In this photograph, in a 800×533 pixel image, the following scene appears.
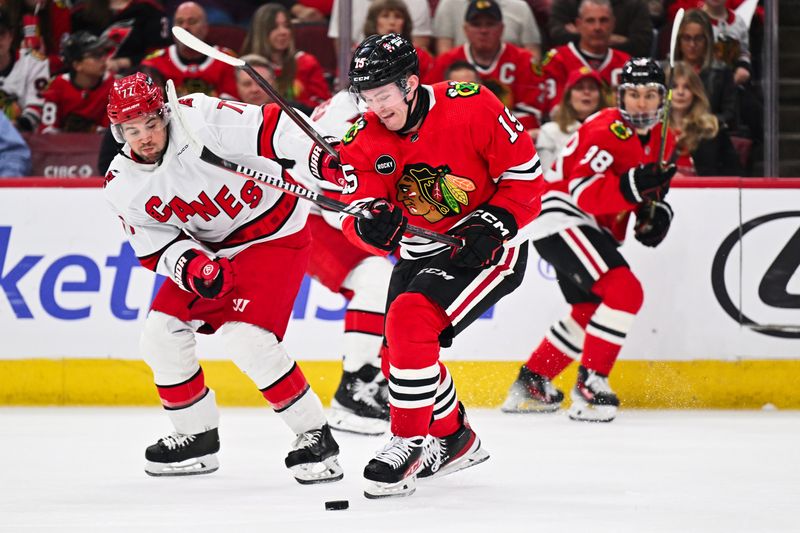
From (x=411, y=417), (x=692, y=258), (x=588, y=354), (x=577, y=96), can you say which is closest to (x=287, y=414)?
(x=411, y=417)

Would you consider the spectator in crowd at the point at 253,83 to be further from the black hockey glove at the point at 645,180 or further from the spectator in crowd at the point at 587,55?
the black hockey glove at the point at 645,180

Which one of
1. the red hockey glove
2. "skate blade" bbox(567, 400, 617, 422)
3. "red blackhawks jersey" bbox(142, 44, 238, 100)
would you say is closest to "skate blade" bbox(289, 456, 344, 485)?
the red hockey glove

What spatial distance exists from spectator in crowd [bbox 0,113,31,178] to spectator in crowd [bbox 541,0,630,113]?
7.76 feet

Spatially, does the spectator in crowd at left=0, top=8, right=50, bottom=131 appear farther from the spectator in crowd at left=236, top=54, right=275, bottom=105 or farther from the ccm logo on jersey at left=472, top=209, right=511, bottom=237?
the ccm logo on jersey at left=472, top=209, right=511, bottom=237

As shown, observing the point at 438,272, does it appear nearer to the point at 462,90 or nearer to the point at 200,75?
the point at 462,90

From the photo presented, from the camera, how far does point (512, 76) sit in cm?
589

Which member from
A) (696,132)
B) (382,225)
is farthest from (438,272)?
(696,132)

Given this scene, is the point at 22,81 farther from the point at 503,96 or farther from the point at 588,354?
the point at 588,354

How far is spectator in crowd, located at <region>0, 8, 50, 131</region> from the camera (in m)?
6.00

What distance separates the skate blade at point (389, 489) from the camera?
3.25 m

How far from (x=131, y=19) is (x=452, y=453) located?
11.9 ft

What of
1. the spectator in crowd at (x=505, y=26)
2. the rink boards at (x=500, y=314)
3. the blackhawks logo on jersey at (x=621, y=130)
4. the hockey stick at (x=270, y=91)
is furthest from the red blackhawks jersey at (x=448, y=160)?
the spectator in crowd at (x=505, y=26)

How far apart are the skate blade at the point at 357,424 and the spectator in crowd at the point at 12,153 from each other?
6.10 ft

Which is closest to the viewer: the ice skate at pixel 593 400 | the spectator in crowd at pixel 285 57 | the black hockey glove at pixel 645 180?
the black hockey glove at pixel 645 180
